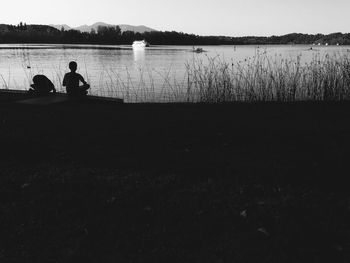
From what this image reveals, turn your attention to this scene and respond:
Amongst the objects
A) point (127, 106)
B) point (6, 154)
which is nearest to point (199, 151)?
point (6, 154)

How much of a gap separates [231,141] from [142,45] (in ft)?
471

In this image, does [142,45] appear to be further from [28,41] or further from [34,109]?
[34,109]

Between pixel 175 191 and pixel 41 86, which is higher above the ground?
pixel 41 86

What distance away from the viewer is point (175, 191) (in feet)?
17.1

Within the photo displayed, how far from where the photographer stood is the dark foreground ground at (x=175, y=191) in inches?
156

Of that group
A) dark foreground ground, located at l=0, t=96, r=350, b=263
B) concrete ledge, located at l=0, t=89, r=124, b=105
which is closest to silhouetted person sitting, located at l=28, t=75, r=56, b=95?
concrete ledge, located at l=0, t=89, r=124, b=105

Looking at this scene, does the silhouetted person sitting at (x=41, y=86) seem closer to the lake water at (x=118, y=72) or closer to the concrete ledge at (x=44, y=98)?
the concrete ledge at (x=44, y=98)

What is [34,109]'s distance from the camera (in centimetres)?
1097

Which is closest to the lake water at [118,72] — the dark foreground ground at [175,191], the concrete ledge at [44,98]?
the concrete ledge at [44,98]

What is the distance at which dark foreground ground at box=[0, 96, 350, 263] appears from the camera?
156 inches

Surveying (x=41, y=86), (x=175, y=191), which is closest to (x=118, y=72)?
(x=41, y=86)

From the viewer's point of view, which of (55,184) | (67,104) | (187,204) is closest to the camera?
(187,204)

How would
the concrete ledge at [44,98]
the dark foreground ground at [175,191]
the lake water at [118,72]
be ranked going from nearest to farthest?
the dark foreground ground at [175,191] < the concrete ledge at [44,98] < the lake water at [118,72]

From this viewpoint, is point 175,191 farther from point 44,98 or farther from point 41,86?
point 41,86
